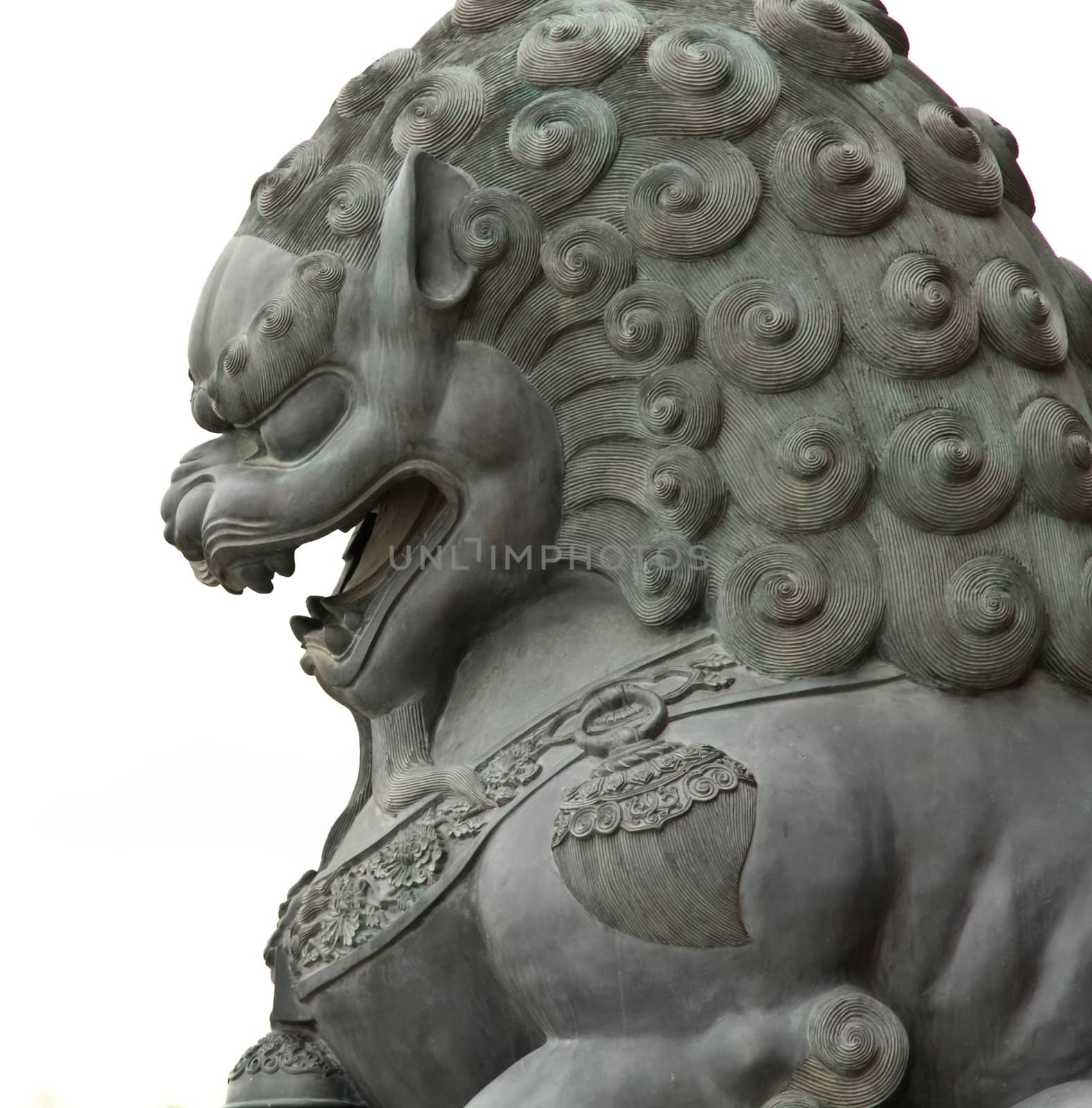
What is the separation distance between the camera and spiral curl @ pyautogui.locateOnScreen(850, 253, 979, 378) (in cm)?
348

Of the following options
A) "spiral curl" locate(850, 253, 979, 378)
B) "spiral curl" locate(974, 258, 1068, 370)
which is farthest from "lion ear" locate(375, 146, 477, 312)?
"spiral curl" locate(974, 258, 1068, 370)

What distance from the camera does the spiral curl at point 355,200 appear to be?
3715mm

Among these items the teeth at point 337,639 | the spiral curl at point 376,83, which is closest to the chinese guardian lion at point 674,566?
the teeth at point 337,639

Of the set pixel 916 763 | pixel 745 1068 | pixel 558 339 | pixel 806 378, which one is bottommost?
pixel 745 1068

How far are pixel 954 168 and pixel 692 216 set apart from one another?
397 millimetres

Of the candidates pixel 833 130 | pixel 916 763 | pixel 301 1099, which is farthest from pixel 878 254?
pixel 301 1099

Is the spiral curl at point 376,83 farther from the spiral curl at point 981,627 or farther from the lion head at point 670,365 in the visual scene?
the spiral curl at point 981,627

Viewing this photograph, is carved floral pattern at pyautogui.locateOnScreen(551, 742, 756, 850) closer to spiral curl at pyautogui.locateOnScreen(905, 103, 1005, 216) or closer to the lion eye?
the lion eye

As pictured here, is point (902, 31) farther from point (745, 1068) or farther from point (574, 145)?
→ point (745, 1068)

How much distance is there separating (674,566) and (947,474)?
1.31ft

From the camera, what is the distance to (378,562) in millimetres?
3801

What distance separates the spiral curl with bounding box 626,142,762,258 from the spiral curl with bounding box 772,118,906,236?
0.05m

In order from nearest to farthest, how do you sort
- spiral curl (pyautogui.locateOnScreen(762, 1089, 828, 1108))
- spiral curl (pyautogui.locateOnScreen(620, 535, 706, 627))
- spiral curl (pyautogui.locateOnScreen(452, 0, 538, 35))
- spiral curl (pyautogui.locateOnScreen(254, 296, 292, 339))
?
1. spiral curl (pyautogui.locateOnScreen(762, 1089, 828, 1108))
2. spiral curl (pyautogui.locateOnScreen(620, 535, 706, 627))
3. spiral curl (pyautogui.locateOnScreen(254, 296, 292, 339))
4. spiral curl (pyautogui.locateOnScreen(452, 0, 538, 35))

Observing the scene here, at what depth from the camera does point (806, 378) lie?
3.49m
